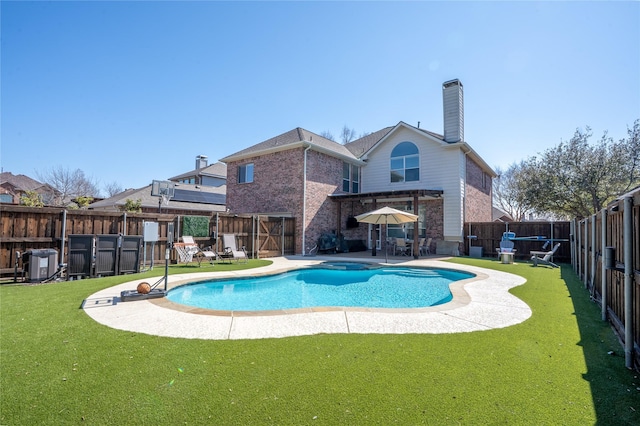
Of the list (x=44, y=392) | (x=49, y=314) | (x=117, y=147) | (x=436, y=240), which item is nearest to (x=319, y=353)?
(x=44, y=392)

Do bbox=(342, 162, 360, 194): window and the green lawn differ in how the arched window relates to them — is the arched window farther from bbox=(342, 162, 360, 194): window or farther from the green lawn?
the green lawn

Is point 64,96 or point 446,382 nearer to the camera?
point 446,382

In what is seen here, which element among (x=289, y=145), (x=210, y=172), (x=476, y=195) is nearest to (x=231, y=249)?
(x=289, y=145)

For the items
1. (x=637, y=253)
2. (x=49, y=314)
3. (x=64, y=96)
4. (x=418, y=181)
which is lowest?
(x=49, y=314)

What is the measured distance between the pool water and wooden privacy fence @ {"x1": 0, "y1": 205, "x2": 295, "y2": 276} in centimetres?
345

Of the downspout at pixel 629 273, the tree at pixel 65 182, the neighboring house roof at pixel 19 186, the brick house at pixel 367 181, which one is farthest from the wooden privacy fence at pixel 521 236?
the neighboring house roof at pixel 19 186

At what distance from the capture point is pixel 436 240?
16.9 m

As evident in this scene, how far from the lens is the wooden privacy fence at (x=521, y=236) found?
47.3 ft

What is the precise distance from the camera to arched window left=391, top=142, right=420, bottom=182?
1753cm

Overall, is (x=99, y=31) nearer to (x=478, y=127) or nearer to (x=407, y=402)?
(x=407, y=402)

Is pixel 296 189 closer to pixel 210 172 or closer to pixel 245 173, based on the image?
pixel 245 173

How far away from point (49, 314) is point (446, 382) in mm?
5869

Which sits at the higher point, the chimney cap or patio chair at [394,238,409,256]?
the chimney cap

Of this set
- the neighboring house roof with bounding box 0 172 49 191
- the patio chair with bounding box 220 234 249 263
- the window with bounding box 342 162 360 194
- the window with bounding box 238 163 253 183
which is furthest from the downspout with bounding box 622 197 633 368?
the neighboring house roof with bounding box 0 172 49 191
